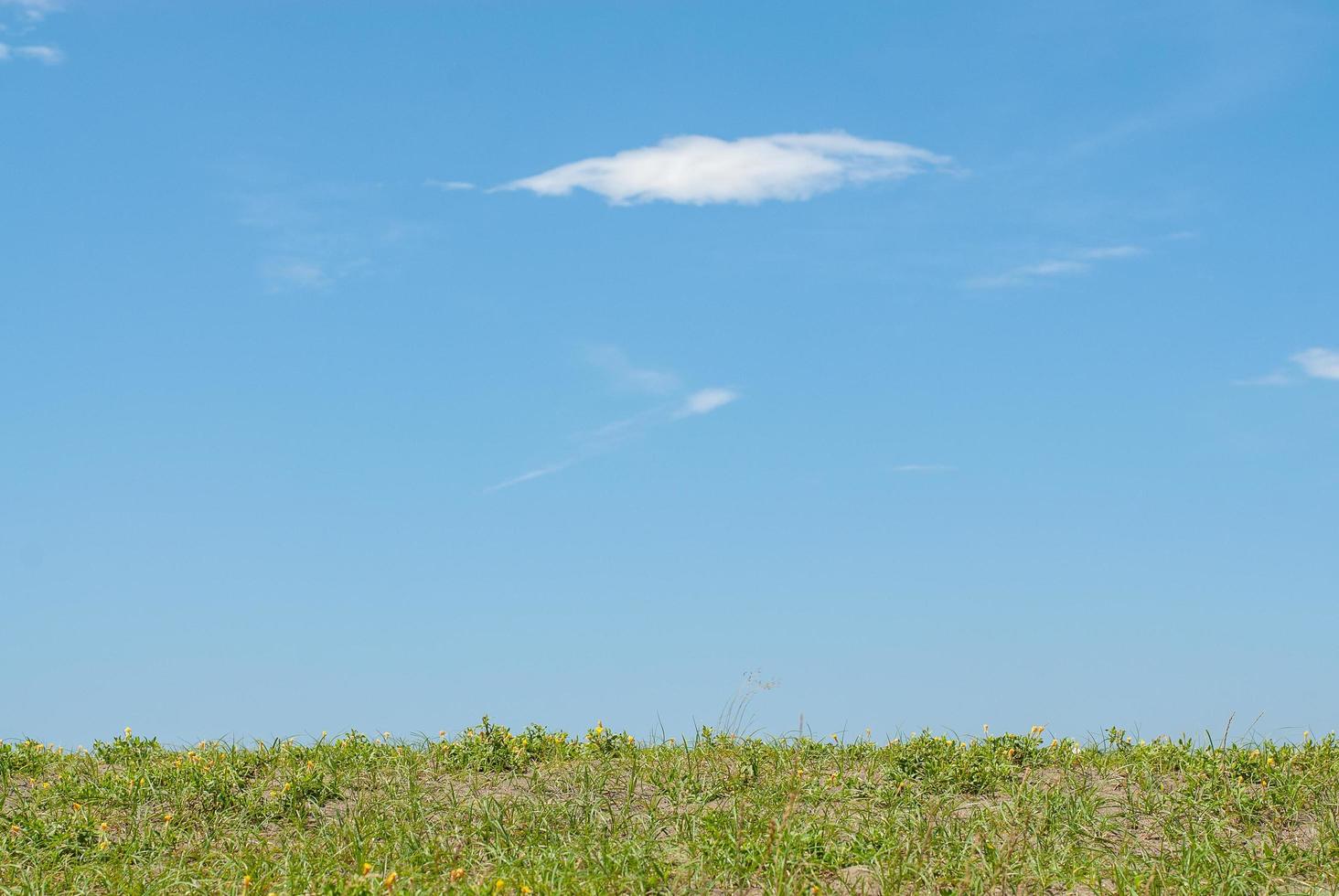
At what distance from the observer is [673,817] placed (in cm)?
938

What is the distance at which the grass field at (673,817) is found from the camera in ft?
27.4

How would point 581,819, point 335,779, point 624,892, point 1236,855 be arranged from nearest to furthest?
1. point 624,892
2. point 1236,855
3. point 581,819
4. point 335,779

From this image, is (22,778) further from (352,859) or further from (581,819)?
(581,819)

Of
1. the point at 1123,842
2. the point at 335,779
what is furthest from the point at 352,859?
the point at 1123,842

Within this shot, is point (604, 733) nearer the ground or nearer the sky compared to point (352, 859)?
nearer the sky

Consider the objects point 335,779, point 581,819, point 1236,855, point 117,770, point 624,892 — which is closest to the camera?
point 624,892

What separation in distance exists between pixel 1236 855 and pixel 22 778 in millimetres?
11486

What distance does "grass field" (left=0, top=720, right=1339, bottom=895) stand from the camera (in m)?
8.35

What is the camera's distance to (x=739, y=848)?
8383 mm

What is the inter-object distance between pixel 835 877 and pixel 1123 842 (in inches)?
107

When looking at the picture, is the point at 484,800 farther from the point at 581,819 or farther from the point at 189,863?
the point at 189,863

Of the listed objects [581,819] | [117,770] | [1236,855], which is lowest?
[1236,855]

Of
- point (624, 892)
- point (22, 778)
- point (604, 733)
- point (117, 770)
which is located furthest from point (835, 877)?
point (22, 778)

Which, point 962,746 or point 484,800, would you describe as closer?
point 484,800
